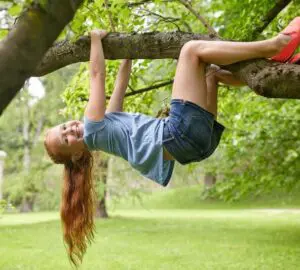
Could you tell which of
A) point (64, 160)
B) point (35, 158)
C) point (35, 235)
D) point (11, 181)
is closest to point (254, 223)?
point (35, 235)

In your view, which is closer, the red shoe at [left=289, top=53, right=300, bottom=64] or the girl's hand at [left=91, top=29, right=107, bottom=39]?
the red shoe at [left=289, top=53, right=300, bottom=64]

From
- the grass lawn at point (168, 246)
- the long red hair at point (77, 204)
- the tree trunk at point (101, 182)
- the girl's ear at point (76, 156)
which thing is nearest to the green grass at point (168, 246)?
the grass lawn at point (168, 246)

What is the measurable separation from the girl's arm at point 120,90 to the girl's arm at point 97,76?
1.64 feet

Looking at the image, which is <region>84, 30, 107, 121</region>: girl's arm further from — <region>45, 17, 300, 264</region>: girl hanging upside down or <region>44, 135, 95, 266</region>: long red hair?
<region>44, 135, 95, 266</region>: long red hair

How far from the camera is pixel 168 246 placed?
11.8 m

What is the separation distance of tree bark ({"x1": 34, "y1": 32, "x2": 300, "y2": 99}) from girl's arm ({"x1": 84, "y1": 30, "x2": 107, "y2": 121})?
0.07 metres

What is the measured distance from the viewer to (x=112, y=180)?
60.9ft

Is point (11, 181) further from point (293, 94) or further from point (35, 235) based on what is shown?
point (293, 94)

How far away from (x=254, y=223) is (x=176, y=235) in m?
4.23

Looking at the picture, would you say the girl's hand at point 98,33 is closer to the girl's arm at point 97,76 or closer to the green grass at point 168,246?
the girl's arm at point 97,76

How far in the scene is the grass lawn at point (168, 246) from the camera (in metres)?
9.37

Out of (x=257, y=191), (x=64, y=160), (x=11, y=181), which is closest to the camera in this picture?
(x=64, y=160)

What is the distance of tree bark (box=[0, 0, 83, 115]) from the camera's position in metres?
1.34

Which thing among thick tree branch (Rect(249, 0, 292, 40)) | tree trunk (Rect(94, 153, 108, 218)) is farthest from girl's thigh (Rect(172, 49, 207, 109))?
tree trunk (Rect(94, 153, 108, 218))
